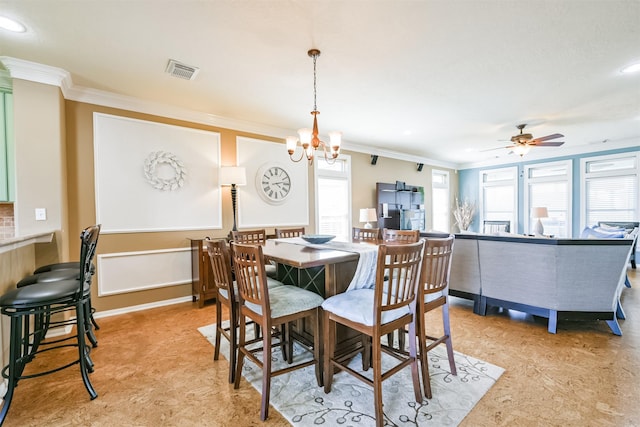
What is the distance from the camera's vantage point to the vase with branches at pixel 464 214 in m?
7.98

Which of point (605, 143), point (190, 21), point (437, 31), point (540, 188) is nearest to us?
point (190, 21)

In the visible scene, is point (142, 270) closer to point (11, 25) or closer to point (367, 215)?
point (11, 25)

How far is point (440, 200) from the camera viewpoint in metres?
8.12

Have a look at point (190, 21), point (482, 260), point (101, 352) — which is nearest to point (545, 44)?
point (482, 260)

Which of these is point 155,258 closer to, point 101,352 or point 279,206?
point 101,352

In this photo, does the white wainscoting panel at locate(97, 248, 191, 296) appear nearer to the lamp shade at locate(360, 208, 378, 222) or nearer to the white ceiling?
the white ceiling

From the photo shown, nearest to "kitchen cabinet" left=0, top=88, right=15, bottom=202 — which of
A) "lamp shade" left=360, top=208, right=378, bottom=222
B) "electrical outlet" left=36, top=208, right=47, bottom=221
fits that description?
"electrical outlet" left=36, top=208, right=47, bottom=221

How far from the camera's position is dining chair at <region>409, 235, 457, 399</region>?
1.83 meters

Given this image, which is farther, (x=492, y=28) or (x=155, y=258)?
(x=155, y=258)

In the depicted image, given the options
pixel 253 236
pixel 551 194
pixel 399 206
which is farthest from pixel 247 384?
pixel 551 194

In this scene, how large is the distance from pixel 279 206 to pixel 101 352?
2.93m

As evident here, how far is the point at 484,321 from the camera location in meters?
3.14

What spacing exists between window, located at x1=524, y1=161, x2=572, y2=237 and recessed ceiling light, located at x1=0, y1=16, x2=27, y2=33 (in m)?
8.36

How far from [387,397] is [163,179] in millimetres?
3510
